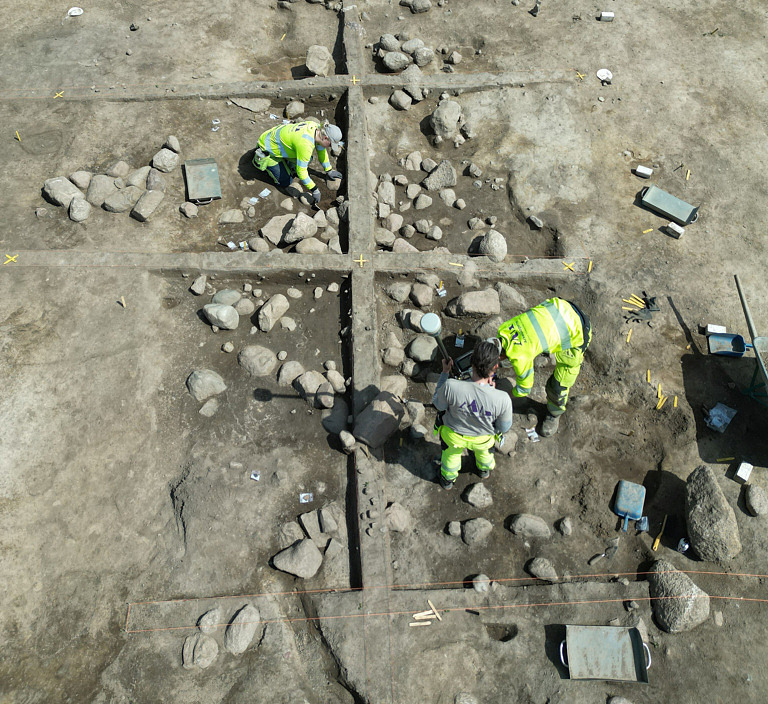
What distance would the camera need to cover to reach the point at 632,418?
509 cm

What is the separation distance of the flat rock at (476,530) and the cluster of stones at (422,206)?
3.04 metres

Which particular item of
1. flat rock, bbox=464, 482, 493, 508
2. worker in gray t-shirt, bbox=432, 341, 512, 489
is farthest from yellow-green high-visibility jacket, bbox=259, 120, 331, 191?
flat rock, bbox=464, 482, 493, 508

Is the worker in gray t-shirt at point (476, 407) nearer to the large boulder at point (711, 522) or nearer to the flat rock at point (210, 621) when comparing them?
the large boulder at point (711, 522)

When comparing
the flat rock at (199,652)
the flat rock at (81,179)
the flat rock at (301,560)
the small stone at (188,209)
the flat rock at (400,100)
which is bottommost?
the flat rock at (199,652)

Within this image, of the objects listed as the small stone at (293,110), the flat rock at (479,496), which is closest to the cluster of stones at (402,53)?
the small stone at (293,110)

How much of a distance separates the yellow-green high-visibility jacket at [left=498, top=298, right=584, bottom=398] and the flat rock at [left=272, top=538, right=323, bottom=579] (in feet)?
7.99

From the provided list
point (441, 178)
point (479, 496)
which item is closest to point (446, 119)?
point (441, 178)

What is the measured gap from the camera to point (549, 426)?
197 inches

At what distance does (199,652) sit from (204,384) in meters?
2.45

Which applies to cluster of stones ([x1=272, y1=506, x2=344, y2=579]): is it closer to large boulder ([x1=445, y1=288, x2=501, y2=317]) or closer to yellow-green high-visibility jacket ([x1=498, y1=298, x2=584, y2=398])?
yellow-green high-visibility jacket ([x1=498, y1=298, x2=584, y2=398])

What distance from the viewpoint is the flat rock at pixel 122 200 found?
20.4ft

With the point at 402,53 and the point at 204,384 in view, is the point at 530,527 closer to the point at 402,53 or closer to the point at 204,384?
the point at 204,384

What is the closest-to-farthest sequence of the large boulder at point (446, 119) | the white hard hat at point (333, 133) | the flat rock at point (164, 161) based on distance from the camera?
the white hard hat at point (333, 133)
the flat rock at point (164, 161)
the large boulder at point (446, 119)

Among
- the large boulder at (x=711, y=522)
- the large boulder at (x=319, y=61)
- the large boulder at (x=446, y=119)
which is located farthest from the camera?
the large boulder at (x=319, y=61)
